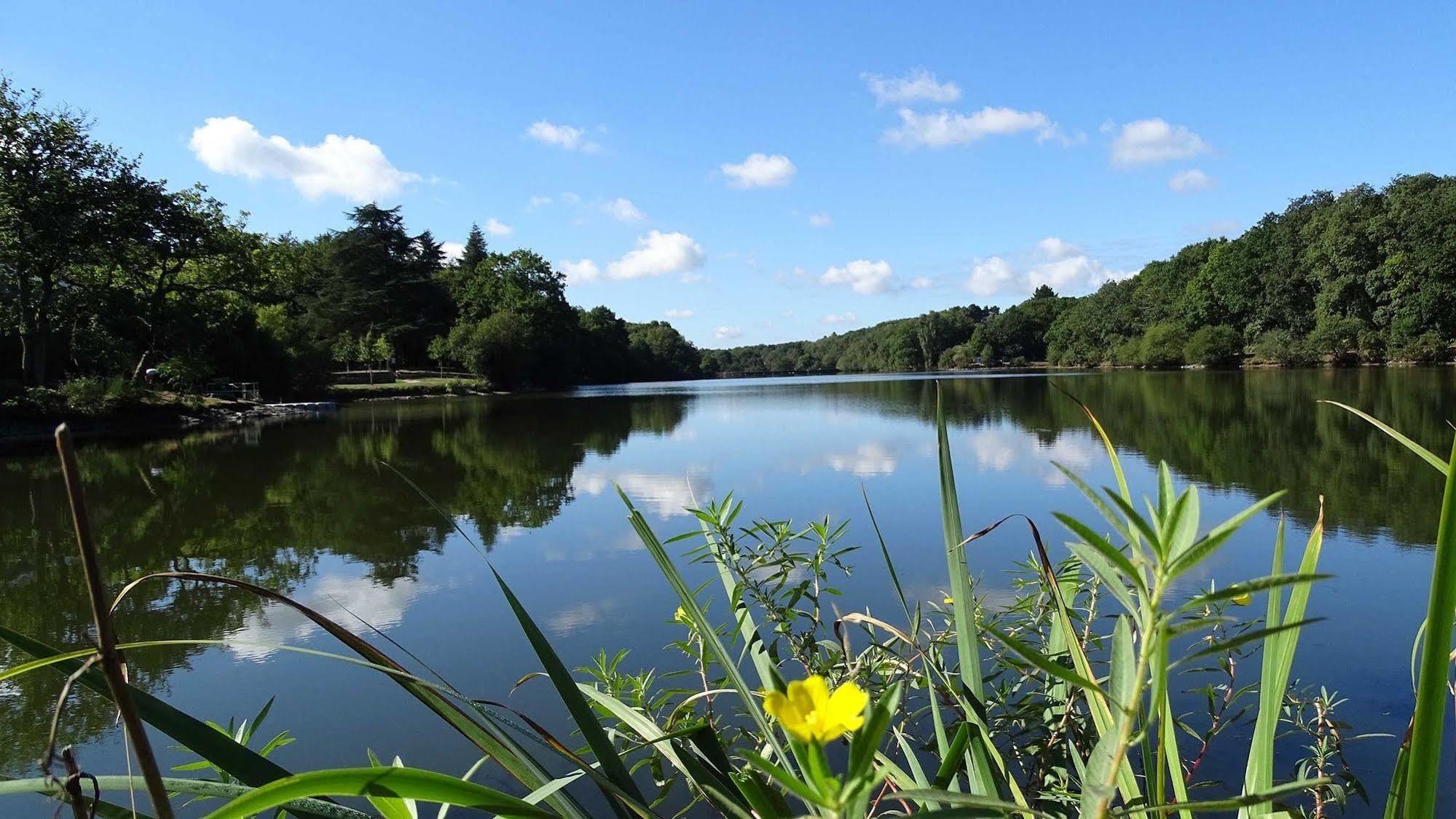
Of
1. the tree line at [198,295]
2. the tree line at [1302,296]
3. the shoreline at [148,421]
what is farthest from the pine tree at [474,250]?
the tree line at [1302,296]

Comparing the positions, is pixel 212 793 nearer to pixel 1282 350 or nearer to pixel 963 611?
pixel 963 611

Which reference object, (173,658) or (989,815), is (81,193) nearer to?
(173,658)

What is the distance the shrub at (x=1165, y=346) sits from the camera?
48.0 metres

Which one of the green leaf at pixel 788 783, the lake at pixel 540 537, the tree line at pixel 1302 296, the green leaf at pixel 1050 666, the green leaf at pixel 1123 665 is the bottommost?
the lake at pixel 540 537

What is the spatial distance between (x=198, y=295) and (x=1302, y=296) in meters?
52.0

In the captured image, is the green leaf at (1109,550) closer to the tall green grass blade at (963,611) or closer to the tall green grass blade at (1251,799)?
the tall green grass blade at (1251,799)

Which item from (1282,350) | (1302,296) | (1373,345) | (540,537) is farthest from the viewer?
(1302,296)

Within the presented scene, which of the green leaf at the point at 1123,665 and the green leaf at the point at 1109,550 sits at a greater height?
the green leaf at the point at 1109,550

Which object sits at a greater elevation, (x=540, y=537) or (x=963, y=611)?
(x=963, y=611)

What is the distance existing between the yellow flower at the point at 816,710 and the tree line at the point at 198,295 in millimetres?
22667

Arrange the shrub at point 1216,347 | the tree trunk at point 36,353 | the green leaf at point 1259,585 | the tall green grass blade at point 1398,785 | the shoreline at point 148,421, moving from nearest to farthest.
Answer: the green leaf at point 1259,585 < the tall green grass blade at point 1398,785 < the shoreline at point 148,421 < the tree trunk at point 36,353 < the shrub at point 1216,347

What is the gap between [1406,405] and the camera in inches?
572

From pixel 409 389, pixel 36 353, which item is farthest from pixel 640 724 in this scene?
pixel 409 389

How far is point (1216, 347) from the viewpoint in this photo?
44.5 meters
